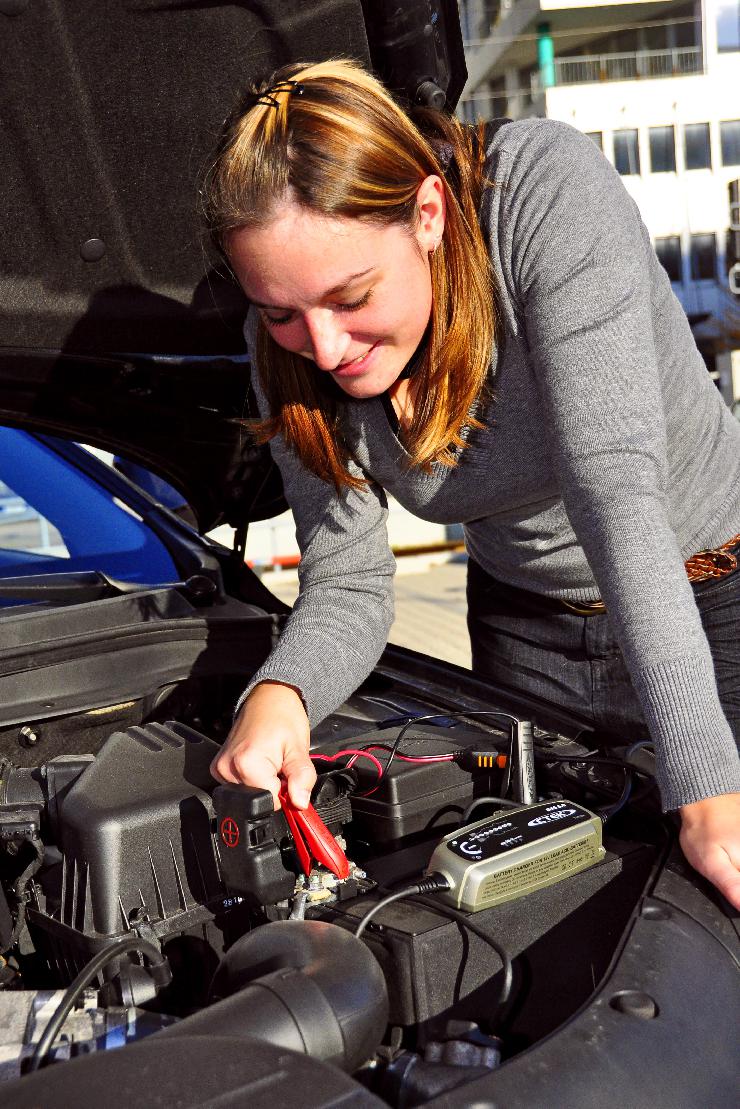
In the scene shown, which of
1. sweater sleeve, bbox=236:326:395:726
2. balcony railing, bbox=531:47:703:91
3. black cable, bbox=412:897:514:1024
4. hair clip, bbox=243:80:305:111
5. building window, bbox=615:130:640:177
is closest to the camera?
black cable, bbox=412:897:514:1024

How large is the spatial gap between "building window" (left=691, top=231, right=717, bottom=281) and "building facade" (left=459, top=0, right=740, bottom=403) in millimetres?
18

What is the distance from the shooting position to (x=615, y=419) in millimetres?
1343

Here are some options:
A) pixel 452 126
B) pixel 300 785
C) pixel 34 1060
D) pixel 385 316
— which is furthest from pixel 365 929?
pixel 452 126

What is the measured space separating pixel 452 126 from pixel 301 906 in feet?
3.54

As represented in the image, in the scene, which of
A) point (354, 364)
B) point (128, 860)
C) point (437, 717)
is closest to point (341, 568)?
point (437, 717)

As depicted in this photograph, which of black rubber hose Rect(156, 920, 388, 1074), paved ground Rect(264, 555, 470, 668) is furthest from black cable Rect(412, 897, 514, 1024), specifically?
paved ground Rect(264, 555, 470, 668)

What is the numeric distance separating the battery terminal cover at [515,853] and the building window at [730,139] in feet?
67.4

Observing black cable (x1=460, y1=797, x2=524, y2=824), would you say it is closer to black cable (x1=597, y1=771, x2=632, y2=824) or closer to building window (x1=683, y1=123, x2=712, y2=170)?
black cable (x1=597, y1=771, x2=632, y2=824)

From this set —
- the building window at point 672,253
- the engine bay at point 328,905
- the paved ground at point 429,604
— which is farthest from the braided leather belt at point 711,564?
the building window at point 672,253

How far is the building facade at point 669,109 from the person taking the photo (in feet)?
54.7

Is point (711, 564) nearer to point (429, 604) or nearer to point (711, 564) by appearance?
point (711, 564)

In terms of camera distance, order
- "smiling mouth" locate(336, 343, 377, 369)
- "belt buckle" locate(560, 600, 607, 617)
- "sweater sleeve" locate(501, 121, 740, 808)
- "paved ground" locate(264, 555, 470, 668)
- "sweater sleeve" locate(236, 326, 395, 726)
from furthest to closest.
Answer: "paved ground" locate(264, 555, 470, 668)
"belt buckle" locate(560, 600, 607, 617)
"sweater sleeve" locate(236, 326, 395, 726)
"smiling mouth" locate(336, 343, 377, 369)
"sweater sleeve" locate(501, 121, 740, 808)

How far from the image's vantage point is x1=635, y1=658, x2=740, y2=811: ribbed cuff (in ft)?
4.08

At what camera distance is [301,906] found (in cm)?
127
